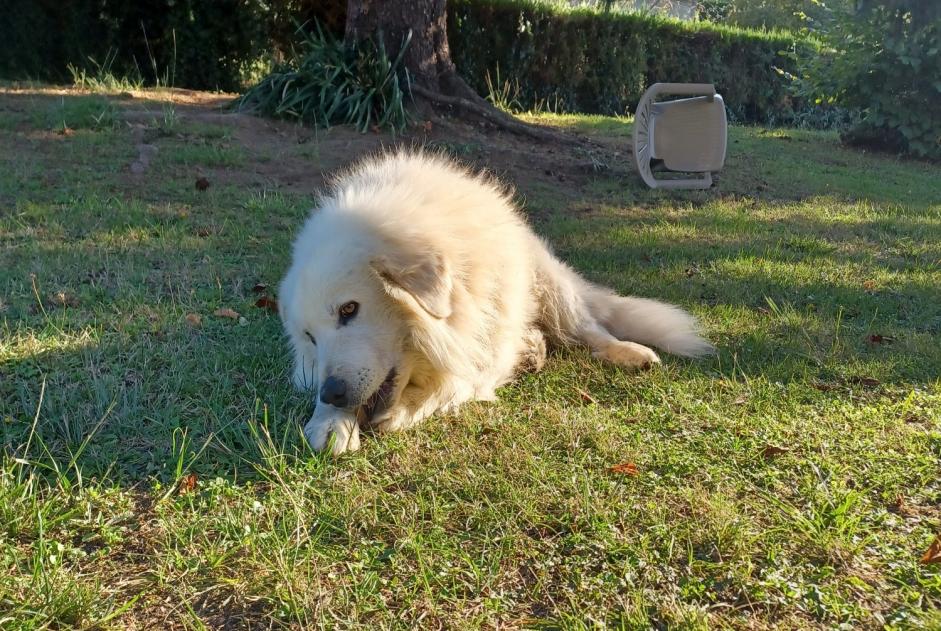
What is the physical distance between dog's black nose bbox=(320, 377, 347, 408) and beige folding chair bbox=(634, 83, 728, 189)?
5.58 m

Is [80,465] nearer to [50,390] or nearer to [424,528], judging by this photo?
[50,390]

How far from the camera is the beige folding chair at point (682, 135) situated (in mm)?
7391

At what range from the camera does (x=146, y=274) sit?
4.33 meters

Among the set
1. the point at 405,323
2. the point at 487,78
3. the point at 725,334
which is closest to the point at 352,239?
the point at 405,323

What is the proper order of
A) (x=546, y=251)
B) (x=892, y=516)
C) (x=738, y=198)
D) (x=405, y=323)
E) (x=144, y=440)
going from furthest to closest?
(x=738, y=198) < (x=546, y=251) < (x=405, y=323) < (x=144, y=440) < (x=892, y=516)

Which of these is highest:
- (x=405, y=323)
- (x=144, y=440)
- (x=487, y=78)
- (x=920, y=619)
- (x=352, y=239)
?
(x=487, y=78)

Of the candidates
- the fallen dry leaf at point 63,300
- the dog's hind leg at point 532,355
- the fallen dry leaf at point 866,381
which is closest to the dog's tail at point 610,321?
the dog's hind leg at point 532,355

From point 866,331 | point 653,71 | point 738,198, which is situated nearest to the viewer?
point 866,331

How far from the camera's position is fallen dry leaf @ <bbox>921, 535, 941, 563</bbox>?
1.91 m

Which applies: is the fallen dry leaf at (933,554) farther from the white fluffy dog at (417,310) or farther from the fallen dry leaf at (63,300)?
the fallen dry leaf at (63,300)

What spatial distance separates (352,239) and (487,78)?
35.0 ft

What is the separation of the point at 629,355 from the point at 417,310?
1.22m

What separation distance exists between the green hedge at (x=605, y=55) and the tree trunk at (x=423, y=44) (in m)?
4.28

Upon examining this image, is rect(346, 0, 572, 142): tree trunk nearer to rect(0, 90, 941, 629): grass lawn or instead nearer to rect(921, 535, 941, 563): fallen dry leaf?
rect(0, 90, 941, 629): grass lawn
